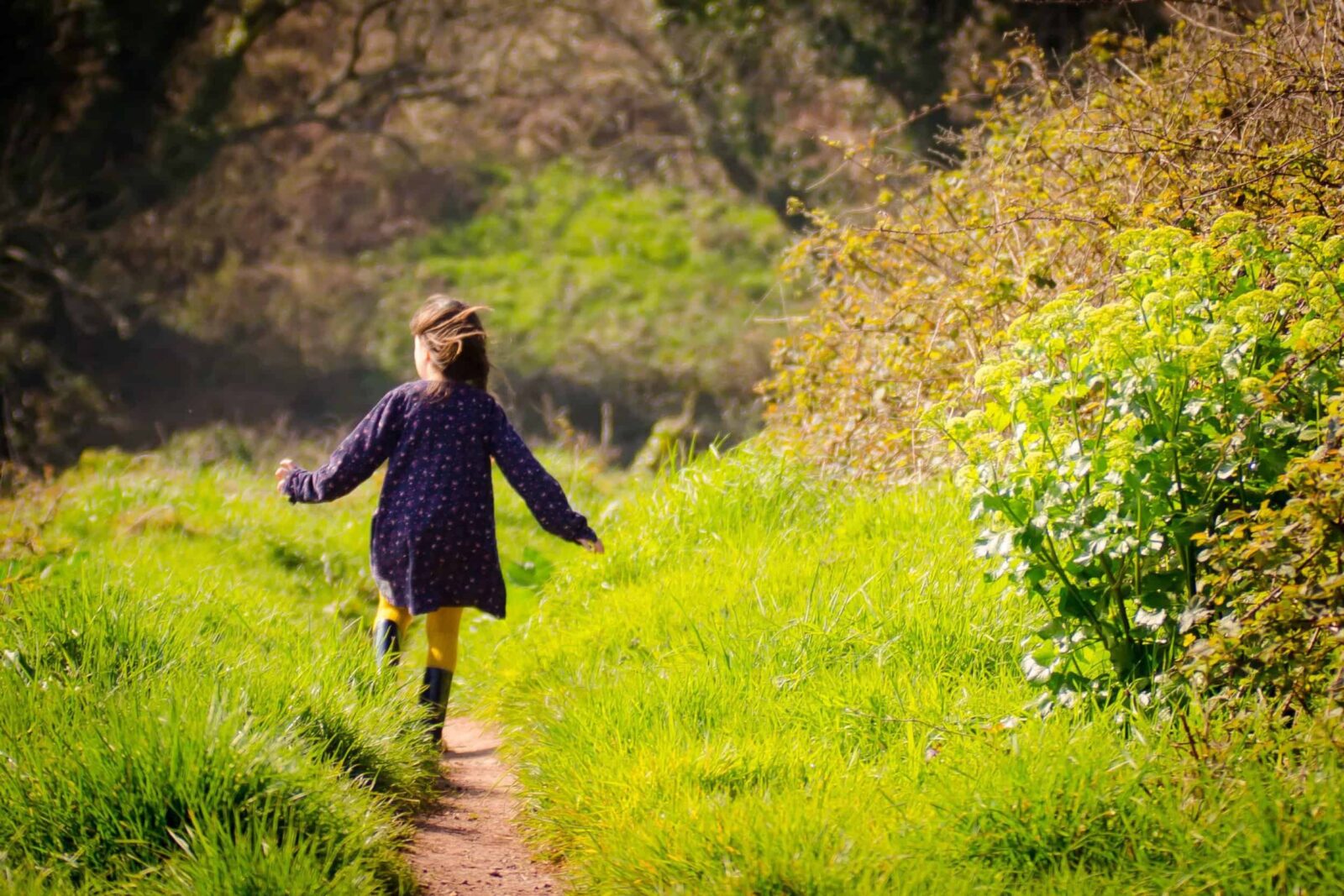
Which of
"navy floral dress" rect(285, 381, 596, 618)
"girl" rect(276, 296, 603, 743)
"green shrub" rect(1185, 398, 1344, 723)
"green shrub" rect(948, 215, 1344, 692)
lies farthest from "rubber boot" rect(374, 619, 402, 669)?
"green shrub" rect(1185, 398, 1344, 723)

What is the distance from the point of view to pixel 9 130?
14086 millimetres

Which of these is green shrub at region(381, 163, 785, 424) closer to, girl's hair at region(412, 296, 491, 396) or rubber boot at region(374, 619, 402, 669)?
girl's hair at region(412, 296, 491, 396)

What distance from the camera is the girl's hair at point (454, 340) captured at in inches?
176

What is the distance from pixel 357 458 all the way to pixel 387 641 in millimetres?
678

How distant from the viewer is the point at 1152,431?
302cm

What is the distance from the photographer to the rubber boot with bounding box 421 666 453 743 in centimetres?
425

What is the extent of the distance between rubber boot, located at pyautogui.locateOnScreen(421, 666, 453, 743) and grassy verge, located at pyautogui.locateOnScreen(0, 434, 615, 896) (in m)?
0.09

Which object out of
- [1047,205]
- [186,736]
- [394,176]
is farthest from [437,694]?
[394,176]

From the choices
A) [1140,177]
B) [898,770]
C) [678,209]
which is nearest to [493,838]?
[898,770]

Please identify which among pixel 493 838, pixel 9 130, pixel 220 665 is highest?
pixel 9 130

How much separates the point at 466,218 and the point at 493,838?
57.5ft

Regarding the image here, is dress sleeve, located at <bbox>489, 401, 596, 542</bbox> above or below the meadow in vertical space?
above

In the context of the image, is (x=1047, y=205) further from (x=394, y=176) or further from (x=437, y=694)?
(x=394, y=176)

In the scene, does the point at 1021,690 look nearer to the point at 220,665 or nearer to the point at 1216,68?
the point at 220,665
